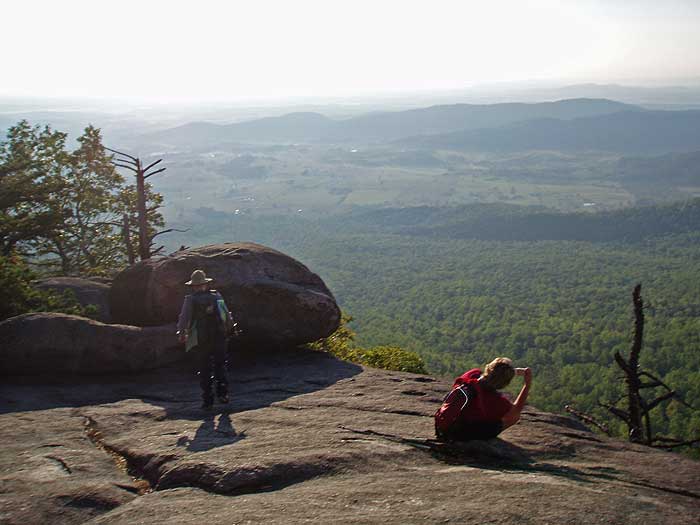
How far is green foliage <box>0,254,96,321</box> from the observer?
13.8m

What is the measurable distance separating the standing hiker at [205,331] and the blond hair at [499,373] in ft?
15.9

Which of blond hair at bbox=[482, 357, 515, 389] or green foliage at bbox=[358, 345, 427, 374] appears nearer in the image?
blond hair at bbox=[482, 357, 515, 389]

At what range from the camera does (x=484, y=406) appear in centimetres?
746

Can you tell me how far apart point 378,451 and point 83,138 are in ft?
90.9

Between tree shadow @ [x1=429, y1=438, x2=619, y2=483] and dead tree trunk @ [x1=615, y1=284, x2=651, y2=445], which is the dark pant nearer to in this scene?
tree shadow @ [x1=429, y1=438, x2=619, y2=483]

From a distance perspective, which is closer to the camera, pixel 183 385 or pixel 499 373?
pixel 499 373

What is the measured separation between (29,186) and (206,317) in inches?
665

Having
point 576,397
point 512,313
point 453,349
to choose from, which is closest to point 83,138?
point 576,397

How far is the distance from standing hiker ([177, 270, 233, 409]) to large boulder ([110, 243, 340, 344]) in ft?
10.3

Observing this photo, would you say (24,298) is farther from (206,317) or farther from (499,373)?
(499,373)

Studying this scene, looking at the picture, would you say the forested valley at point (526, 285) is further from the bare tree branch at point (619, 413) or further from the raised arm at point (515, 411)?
the raised arm at point (515, 411)

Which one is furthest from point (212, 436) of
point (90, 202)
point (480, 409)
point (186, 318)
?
point (90, 202)

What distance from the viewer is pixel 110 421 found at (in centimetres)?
945

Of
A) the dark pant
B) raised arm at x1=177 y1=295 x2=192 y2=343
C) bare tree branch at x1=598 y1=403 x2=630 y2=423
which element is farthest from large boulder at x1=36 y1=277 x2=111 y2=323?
bare tree branch at x1=598 y1=403 x2=630 y2=423
